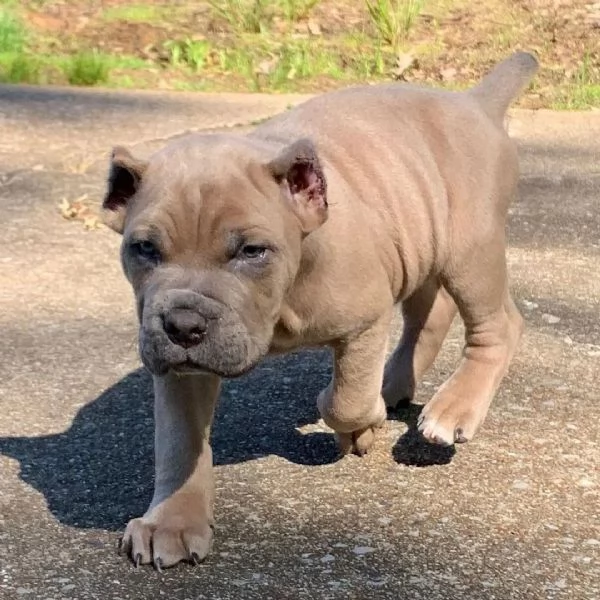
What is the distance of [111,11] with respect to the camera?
1166 cm

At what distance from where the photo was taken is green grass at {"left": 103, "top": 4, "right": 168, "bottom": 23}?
11391mm

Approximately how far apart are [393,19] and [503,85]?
6.53m

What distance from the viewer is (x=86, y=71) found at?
31.6ft

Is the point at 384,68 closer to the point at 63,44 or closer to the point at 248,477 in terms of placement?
the point at 63,44

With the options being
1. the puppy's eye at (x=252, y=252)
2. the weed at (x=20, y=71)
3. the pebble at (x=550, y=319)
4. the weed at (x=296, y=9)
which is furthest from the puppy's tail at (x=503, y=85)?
the weed at (x=296, y=9)

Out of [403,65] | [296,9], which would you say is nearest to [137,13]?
[296,9]

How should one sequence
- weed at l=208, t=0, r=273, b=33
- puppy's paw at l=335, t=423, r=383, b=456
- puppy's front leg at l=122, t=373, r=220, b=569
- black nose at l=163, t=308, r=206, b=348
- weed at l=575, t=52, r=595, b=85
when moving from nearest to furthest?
black nose at l=163, t=308, r=206, b=348, puppy's front leg at l=122, t=373, r=220, b=569, puppy's paw at l=335, t=423, r=383, b=456, weed at l=575, t=52, r=595, b=85, weed at l=208, t=0, r=273, b=33

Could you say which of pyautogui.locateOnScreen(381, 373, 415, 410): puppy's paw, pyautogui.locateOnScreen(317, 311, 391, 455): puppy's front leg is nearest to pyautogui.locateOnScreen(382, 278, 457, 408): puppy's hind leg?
pyautogui.locateOnScreen(381, 373, 415, 410): puppy's paw

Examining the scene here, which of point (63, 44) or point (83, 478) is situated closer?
point (83, 478)

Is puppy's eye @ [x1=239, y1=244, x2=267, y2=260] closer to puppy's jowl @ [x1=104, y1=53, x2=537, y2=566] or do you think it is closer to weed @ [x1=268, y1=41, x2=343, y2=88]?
A: puppy's jowl @ [x1=104, y1=53, x2=537, y2=566]

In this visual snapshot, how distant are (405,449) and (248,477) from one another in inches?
21.9

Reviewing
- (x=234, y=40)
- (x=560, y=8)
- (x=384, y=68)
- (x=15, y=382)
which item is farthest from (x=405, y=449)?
(x=560, y=8)

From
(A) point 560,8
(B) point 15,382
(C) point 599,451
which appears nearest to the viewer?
(C) point 599,451

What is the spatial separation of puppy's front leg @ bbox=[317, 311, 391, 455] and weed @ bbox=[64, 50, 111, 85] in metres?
6.53
